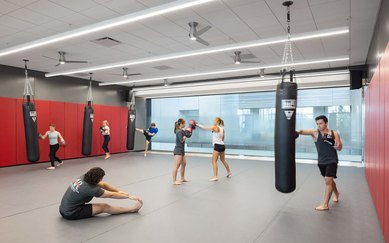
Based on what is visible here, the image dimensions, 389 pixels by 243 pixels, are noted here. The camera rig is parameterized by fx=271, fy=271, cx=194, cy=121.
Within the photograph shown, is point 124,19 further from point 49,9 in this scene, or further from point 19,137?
point 19,137

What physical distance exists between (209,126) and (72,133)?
580 cm

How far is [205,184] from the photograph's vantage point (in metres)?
5.38

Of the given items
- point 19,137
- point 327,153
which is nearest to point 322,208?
point 327,153

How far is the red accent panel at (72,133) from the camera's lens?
9.19m

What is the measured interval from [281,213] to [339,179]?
2941mm

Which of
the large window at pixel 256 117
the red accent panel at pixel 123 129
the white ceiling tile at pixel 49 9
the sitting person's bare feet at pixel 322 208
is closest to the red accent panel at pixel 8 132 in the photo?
the red accent panel at pixel 123 129

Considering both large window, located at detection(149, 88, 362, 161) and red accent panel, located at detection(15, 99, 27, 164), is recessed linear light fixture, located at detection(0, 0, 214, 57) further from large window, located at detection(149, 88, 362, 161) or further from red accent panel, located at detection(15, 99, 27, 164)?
large window, located at detection(149, 88, 362, 161)

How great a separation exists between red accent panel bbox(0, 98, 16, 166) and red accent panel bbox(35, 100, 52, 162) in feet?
2.34

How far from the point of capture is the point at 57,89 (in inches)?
357

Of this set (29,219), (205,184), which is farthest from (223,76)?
(29,219)

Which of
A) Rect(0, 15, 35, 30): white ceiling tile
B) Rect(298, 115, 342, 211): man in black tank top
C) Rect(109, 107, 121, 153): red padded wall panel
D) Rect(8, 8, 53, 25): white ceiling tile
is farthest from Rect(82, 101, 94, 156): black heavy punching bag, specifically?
Rect(298, 115, 342, 211): man in black tank top

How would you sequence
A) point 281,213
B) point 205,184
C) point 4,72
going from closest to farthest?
point 281,213, point 205,184, point 4,72

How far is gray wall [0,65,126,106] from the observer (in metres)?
7.75

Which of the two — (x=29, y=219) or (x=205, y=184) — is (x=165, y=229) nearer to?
(x=29, y=219)
